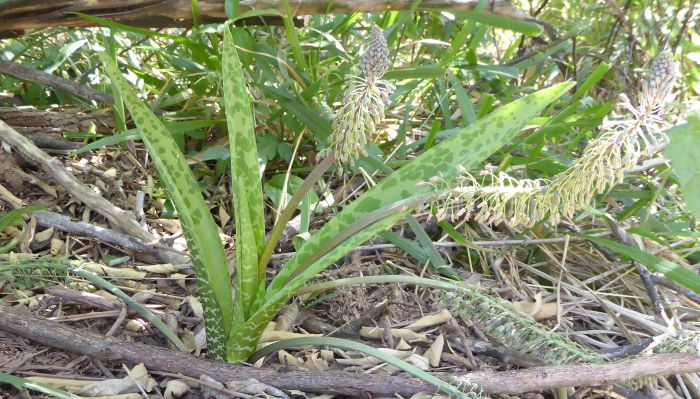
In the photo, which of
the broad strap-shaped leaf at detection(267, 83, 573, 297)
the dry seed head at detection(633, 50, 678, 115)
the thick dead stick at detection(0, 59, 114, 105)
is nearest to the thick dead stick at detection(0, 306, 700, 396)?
the broad strap-shaped leaf at detection(267, 83, 573, 297)

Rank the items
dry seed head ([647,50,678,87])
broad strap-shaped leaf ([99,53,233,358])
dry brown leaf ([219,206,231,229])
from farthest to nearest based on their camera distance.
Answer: dry brown leaf ([219,206,231,229]) → broad strap-shaped leaf ([99,53,233,358]) → dry seed head ([647,50,678,87])

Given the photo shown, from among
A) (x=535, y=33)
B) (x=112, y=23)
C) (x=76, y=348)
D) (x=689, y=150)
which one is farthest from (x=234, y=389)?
(x=535, y=33)

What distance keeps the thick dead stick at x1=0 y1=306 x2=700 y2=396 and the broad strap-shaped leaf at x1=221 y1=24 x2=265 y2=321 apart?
12 centimetres

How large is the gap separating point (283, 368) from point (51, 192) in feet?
2.77

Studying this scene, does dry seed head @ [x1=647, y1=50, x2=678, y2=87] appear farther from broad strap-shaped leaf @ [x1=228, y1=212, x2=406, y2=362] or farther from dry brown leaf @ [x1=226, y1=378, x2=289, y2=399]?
dry brown leaf @ [x1=226, y1=378, x2=289, y2=399]

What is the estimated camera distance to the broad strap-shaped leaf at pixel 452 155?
1.15 metres

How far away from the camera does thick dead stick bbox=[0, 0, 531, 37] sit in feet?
6.10

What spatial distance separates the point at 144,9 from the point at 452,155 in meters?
1.09

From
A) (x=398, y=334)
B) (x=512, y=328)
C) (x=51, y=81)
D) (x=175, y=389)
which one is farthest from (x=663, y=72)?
(x=51, y=81)

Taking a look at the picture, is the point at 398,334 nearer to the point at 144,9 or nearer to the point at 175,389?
the point at 175,389

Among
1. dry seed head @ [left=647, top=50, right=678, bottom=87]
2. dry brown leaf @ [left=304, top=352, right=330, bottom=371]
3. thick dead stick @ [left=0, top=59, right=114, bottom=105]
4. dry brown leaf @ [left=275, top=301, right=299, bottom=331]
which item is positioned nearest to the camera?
dry seed head @ [left=647, top=50, right=678, bottom=87]

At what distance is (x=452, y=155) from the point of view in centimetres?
115

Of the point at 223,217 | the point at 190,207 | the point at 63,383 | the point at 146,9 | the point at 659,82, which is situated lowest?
the point at 63,383

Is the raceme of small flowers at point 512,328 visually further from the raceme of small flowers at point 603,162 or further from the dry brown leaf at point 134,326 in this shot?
the dry brown leaf at point 134,326
